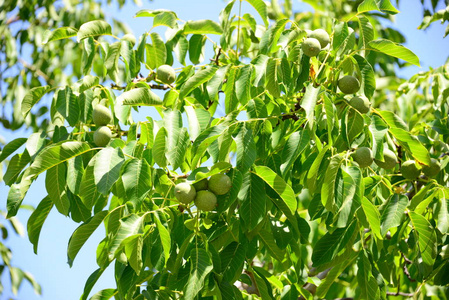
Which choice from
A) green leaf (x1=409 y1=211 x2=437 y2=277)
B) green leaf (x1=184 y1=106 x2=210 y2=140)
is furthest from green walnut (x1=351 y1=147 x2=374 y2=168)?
green leaf (x1=184 y1=106 x2=210 y2=140)

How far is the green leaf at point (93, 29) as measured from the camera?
229 centimetres

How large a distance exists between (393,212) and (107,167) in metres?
1.05

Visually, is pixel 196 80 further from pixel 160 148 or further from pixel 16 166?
pixel 16 166

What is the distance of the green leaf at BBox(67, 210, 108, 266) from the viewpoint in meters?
1.79

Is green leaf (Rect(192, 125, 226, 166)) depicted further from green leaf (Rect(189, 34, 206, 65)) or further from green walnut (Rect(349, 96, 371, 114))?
green leaf (Rect(189, 34, 206, 65))

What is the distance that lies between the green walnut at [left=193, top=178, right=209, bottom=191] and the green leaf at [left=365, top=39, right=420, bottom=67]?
820 millimetres

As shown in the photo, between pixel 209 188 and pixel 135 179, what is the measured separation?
0.25 metres

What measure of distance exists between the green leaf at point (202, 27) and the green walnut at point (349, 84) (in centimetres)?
71

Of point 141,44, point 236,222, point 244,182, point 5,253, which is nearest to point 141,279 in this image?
point 236,222

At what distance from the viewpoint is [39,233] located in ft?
6.39

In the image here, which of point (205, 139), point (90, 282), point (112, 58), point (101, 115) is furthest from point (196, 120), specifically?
point (90, 282)

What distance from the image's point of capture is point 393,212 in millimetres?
1915

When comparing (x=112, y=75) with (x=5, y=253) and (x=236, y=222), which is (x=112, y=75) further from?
(x=5, y=253)

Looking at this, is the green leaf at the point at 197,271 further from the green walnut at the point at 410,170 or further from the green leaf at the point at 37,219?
the green walnut at the point at 410,170
